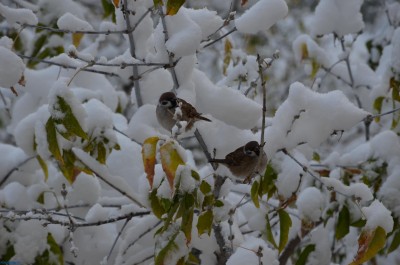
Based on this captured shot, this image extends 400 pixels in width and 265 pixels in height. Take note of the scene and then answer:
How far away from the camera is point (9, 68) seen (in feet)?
5.39

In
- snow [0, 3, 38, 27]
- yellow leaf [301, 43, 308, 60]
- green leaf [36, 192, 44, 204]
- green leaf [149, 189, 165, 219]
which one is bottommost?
green leaf [36, 192, 44, 204]

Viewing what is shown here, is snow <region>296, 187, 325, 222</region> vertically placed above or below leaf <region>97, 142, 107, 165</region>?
below

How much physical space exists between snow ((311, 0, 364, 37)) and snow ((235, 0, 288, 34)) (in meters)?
0.93

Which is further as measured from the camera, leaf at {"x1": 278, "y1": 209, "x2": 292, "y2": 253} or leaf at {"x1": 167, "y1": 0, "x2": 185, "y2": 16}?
leaf at {"x1": 278, "y1": 209, "x2": 292, "y2": 253}

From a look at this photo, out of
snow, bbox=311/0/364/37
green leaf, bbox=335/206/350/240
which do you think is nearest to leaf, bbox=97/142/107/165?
green leaf, bbox=335/206/350/240

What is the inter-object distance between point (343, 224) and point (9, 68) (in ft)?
4.47

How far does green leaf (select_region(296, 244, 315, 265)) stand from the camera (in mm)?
2122

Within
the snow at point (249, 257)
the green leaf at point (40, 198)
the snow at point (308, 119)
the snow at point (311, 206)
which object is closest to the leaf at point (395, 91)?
the snow at point (308, 119)

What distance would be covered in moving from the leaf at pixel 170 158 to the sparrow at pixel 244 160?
48cm

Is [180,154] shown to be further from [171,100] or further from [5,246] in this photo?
[5,246]

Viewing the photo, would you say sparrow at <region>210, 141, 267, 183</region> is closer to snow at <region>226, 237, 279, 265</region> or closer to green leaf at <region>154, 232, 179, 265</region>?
snow at <region>226, 237, 279, 265</region>

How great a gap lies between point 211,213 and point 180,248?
0.15 metres

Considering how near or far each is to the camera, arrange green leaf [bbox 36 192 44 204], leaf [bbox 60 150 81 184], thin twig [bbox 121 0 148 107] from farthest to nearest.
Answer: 1. green leaf [bbox 36 192 44 204]
2. leaf [bbox 60 150 81 184]
3. thin twig [bbox 121 0 148 107]

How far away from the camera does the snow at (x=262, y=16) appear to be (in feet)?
5.99
